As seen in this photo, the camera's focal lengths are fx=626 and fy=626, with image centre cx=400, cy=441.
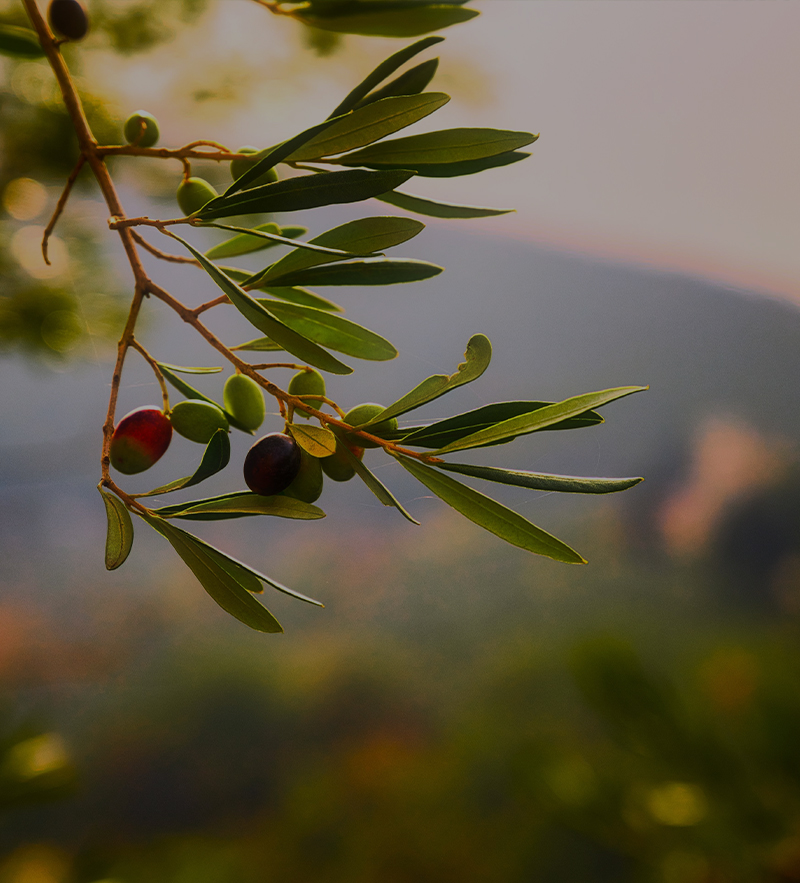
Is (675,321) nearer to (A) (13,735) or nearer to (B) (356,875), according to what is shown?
(B) (356,875)

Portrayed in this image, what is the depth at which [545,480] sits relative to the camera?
0.27m

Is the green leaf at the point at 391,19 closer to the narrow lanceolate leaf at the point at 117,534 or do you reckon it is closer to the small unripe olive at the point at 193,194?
the small unripe olive at the point at 193,194

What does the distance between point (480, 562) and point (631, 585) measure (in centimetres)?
30

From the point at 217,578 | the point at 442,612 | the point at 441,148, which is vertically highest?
the point at 441,148

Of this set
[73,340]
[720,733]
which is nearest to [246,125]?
[73,340]

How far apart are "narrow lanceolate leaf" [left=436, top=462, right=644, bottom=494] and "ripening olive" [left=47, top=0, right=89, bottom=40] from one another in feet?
1.06

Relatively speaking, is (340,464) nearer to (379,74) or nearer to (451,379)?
(451,379)

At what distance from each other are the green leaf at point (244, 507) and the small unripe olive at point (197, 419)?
33 mm

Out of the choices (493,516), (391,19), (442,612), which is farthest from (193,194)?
(442,612)

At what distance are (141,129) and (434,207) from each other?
17 centimetres

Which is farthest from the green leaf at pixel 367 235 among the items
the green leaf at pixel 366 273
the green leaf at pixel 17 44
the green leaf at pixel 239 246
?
the green leaf at pixel 17 44

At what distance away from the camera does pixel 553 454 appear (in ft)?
3.77

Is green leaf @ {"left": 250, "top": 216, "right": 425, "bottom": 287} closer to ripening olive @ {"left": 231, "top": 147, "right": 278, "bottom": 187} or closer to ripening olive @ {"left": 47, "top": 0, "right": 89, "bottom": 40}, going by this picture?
ripening olive @ {"left": 231, "top": 147, "right": 278, "bottom": 187}

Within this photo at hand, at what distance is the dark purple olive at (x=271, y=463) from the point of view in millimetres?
291
